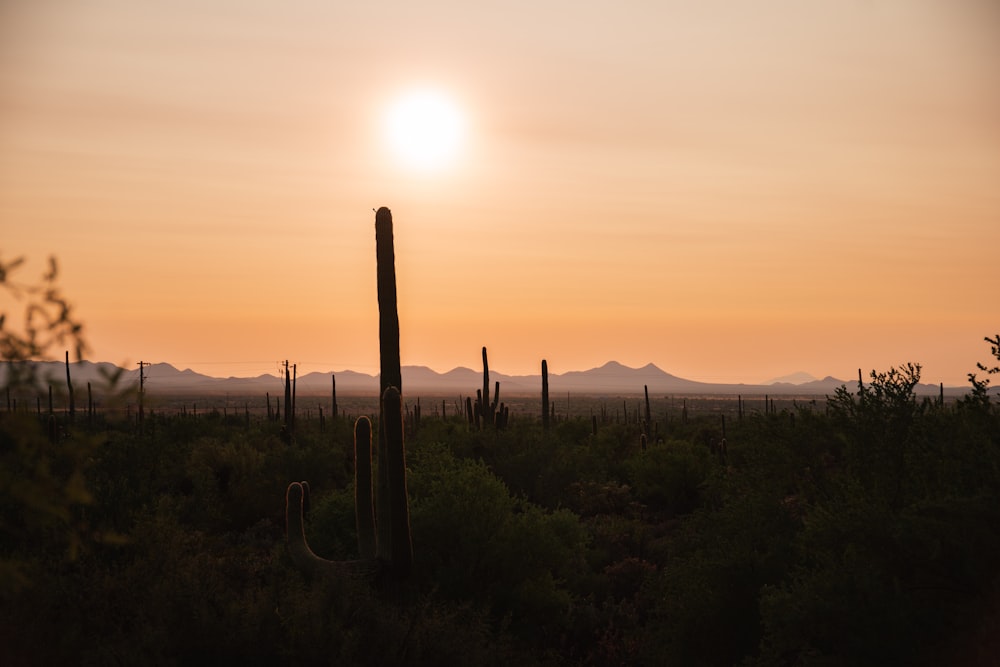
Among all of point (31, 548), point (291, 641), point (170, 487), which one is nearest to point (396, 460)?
point (291, 641)

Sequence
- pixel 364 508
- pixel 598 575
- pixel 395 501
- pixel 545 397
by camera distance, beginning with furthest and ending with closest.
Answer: pixel 545 397, pixel 598 575, pixel 364 508, pixel 395 501

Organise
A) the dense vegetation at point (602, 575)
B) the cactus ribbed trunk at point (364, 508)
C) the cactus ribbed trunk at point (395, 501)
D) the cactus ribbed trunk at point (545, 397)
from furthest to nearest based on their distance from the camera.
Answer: the cactus ribbed trunk at point (545, 397) < the cactus ribbed trunk at point (364, 508) < the cactus ribbed trunk at point (395, 501) < the dense vegetation at point (602, 575)

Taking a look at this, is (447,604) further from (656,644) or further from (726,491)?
(726,491)

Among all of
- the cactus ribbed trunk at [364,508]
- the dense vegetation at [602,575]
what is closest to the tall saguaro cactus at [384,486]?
the cactus ribbed trunk at [364,508]

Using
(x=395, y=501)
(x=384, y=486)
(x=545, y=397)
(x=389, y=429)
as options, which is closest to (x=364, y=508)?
(x=384, y=486)

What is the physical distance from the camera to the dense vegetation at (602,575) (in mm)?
10234

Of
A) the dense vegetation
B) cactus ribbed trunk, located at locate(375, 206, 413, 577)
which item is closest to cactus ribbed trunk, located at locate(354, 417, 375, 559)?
cactus ribbed trunk, located at locate(375, 206, 413, 577)

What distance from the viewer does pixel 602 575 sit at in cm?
1914

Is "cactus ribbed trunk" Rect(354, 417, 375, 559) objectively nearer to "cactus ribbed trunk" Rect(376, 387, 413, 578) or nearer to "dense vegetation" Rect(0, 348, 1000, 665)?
"cactus ribbed trunk" Rect(376, 387, 413, 578)

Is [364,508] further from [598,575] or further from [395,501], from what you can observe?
[598,575]

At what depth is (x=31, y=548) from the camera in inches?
599

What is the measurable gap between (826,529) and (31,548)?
1224cm

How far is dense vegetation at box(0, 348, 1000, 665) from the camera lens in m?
10.2

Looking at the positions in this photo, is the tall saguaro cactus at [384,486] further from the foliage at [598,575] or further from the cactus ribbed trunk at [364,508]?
the foliage at [598,575]
